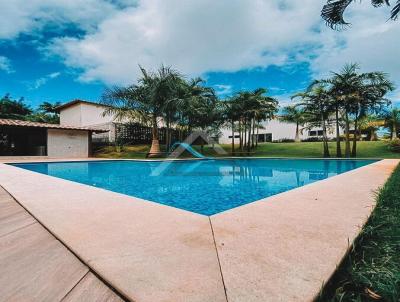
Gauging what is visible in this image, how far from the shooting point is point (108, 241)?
222 cm

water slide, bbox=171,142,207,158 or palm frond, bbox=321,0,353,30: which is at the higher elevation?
palm frond, bbox=321,0,353,30

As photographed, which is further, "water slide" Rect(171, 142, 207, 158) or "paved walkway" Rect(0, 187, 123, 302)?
"water slide" Rect(171, 142, 207, 158)

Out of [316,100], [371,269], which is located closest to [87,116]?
[316,100]

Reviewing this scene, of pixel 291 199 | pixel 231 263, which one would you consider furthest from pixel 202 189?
pixel 231 263

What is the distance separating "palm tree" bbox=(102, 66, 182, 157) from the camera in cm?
1725

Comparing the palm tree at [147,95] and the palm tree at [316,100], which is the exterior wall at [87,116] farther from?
the palm tree at [316,100]

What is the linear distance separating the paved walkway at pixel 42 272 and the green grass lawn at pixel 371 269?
1.44 metres

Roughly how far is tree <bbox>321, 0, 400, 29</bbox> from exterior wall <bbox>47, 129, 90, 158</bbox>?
68.1ft

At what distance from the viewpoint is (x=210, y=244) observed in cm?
215

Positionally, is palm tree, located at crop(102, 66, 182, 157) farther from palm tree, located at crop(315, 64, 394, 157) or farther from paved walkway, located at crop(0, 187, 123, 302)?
paved walkway, located at crop(0, 187, 123, 302)

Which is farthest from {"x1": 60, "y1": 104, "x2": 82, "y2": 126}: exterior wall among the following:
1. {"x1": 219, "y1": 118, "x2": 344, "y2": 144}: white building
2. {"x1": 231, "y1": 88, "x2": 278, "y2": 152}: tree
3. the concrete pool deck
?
the concrete pool deck

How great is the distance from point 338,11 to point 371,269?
708 centimetres

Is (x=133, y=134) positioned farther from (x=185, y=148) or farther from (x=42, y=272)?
(x=42, y=272)

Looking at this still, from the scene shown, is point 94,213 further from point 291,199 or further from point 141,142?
point 141,142
